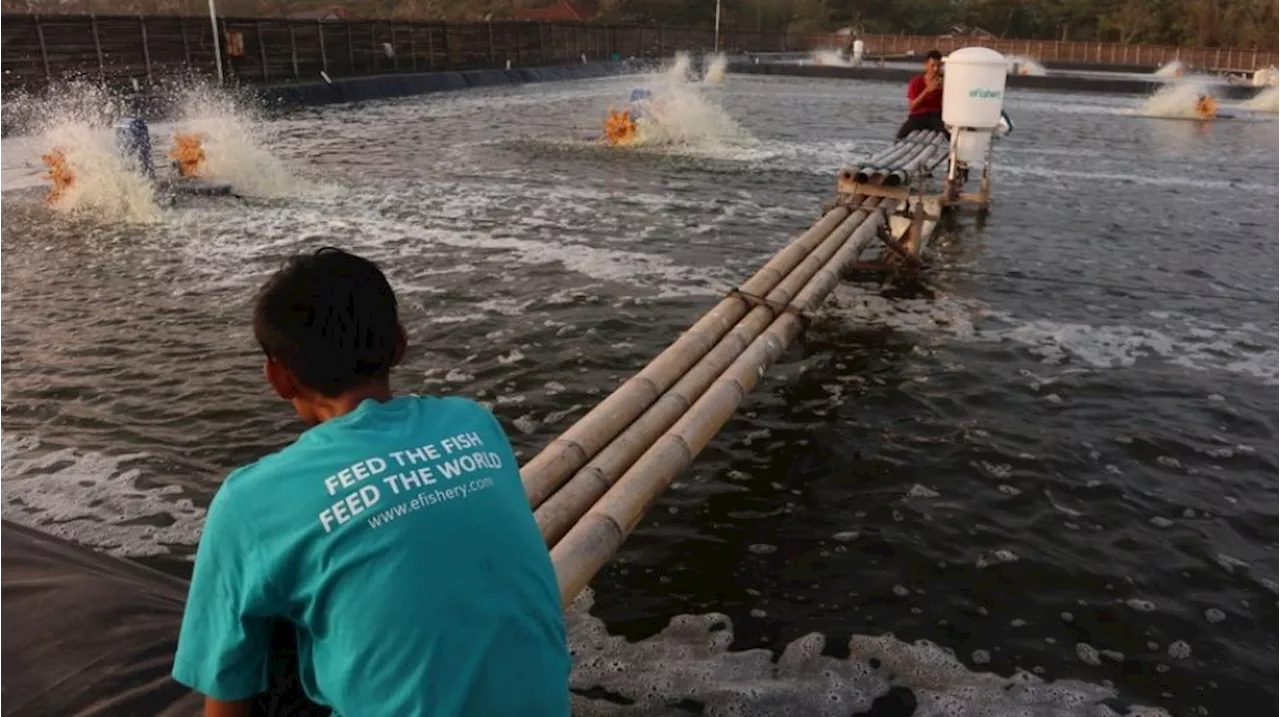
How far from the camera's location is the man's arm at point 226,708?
1.91 m

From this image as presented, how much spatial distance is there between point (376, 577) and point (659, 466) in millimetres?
2555

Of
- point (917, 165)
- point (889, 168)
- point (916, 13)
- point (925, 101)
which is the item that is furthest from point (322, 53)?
point (916, 13)

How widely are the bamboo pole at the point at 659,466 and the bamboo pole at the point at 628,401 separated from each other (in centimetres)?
22

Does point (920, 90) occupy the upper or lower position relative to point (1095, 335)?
upper

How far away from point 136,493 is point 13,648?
271 centimetres

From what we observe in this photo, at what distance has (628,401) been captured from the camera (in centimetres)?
478

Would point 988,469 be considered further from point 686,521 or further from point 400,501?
point 400,501

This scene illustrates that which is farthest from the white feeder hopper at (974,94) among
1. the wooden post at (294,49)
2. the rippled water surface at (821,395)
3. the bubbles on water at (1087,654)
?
the wooden post at (294,49)

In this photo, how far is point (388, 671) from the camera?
185cm

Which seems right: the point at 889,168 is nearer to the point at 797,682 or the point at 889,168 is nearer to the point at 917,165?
the point at 917,165

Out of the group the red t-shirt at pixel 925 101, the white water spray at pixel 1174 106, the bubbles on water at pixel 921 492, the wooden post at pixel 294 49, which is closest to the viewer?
the bubbles on water at pixel 921 492

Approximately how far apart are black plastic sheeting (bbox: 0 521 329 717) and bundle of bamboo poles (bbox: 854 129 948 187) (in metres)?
9.08

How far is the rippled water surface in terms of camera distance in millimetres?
4590

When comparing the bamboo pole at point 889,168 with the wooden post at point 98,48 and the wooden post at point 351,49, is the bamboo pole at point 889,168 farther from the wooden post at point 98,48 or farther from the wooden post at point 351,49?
the wooden post at point 351,49
